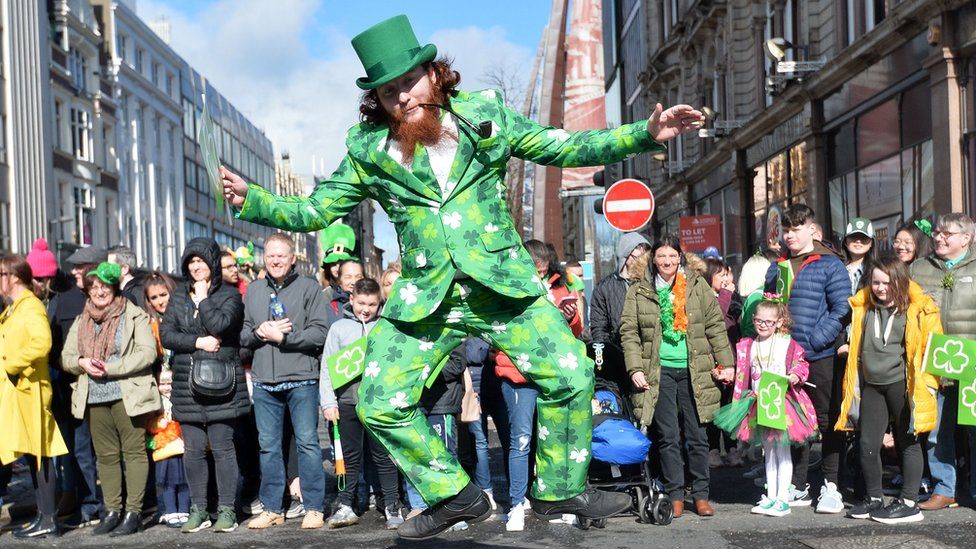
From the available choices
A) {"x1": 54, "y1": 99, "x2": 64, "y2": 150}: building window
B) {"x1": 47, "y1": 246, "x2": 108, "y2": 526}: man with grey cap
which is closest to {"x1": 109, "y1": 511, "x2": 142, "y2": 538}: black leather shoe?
{"x1": 47, "y1": 246, "x2": 108, "y2": 526}: man with grey cap

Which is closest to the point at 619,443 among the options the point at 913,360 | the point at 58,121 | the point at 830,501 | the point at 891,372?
the point at 830,501

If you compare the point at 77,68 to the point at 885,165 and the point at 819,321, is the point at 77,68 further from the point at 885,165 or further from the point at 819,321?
the point at 819,321

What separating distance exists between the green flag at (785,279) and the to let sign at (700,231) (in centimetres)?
1396

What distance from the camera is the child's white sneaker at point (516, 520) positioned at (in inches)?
307

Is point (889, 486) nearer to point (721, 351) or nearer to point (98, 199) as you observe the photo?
point (721, 351)

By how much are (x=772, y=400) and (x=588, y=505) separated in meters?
3.36

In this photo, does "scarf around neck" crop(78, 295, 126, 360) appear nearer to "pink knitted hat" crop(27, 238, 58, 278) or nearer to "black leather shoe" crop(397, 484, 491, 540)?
"pink knitted hat" crop(27, 238, 58, 278)

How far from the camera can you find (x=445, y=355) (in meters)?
4.94

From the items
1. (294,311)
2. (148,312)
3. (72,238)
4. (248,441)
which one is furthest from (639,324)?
(72,238)

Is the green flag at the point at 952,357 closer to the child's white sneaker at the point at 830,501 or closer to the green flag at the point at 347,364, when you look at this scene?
the child's white sneaker at the point at 830,501

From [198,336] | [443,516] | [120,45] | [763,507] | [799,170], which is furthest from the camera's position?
[120,45]

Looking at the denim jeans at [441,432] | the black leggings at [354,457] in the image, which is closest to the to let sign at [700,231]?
the denim jeans at [441,432]

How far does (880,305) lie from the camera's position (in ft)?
25.9

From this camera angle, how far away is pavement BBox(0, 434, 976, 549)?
7031 mm
